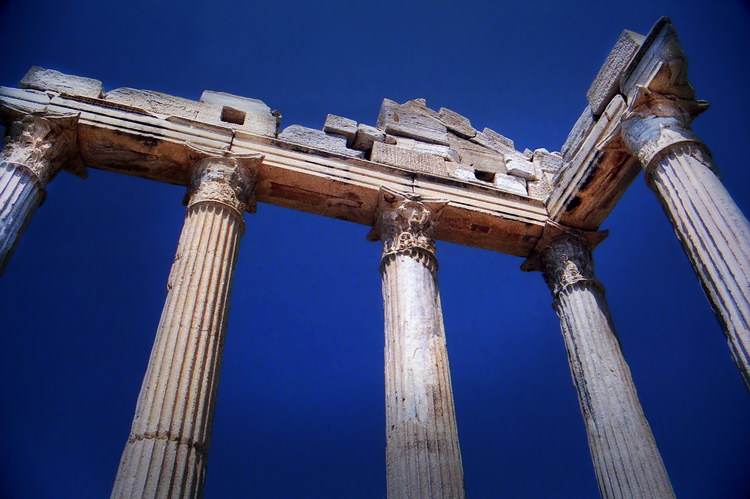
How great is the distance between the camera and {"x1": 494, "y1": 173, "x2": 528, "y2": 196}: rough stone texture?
14.5m

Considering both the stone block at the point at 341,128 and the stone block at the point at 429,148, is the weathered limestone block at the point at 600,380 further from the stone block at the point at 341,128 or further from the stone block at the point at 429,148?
the stone block at the point at 341,128

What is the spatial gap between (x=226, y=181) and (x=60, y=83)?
13.3ft

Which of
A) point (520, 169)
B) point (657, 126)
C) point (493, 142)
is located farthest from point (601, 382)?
point (493, 142)

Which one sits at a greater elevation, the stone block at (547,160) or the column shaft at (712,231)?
the stone block at (547,160)

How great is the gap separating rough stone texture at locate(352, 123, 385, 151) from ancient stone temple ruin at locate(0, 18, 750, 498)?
0.04 metres

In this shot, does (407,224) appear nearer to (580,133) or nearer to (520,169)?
(520,169)

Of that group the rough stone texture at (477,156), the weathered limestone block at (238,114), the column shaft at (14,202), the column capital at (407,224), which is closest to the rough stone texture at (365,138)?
the column capital at (407,224)

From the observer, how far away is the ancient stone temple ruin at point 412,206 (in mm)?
9102

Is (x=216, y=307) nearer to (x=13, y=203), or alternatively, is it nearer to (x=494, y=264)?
(x=13, y=203)

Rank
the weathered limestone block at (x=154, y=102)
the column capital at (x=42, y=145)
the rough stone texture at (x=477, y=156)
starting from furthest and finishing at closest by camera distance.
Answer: the rough stone texture at (x=477, y=156) → the weathered limestone block at (x=154, y=102) → the column capital at (x=42, y=145)

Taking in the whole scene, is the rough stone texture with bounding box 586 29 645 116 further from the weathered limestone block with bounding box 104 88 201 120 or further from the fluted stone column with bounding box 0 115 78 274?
the fluted stone column with bounding box 0 115 78 274

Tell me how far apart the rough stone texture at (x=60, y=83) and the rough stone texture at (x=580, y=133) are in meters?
9.59

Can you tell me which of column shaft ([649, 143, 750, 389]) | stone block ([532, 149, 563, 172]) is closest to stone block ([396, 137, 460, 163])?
stone block ([532, 149, 563, 172])

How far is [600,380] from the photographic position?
11.7m
